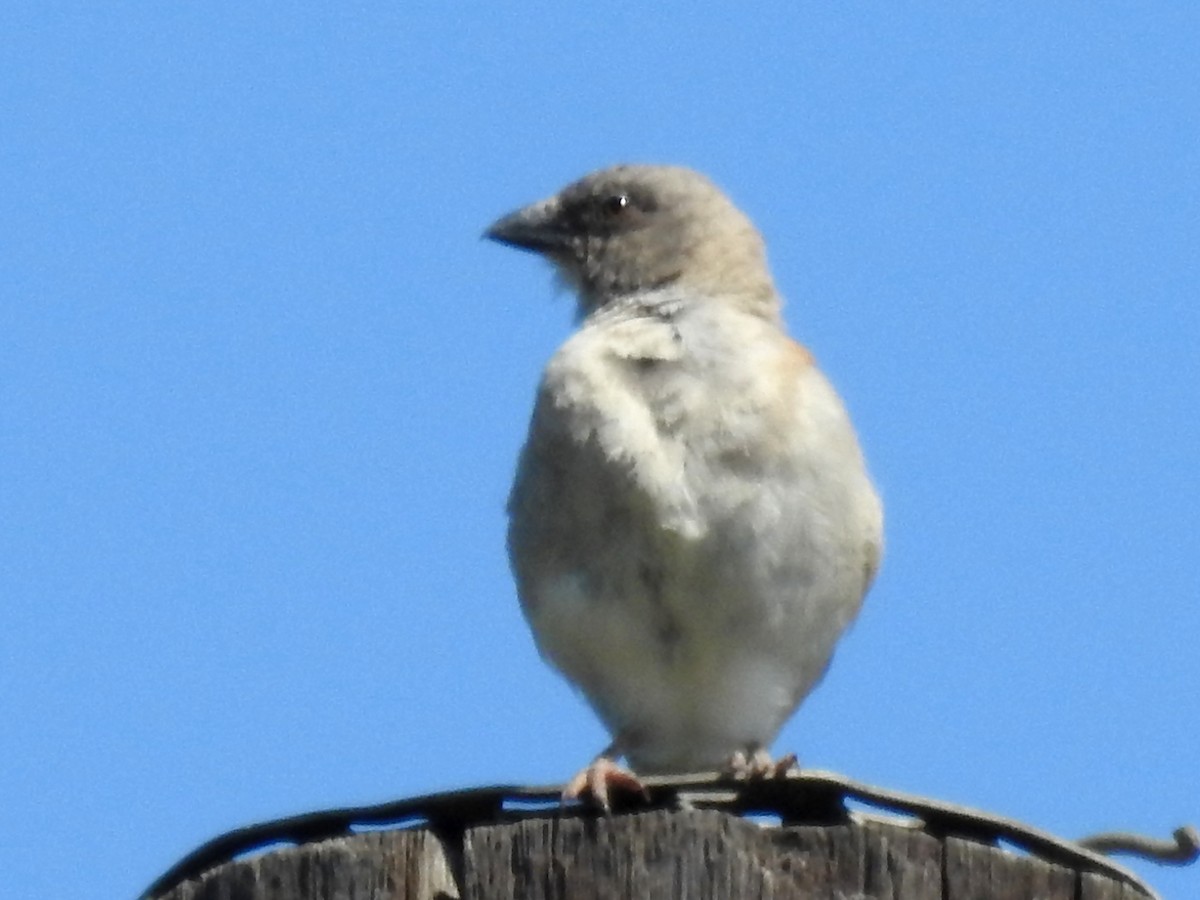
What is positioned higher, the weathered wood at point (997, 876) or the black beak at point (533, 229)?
the black beak at point (533, 229)

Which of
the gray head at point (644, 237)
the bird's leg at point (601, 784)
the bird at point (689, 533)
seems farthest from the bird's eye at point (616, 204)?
the bird's leg at point (601, 784)

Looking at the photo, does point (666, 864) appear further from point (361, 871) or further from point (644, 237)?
point (644, 237)

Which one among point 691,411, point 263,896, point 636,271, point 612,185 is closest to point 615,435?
point 691,411

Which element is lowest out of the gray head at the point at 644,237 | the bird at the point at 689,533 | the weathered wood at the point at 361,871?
the weathered wood at the point at 361,871

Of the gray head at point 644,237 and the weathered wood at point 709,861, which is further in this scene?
the gray head at point 644,237

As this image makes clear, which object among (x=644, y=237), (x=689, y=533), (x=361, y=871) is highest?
(x=644, y=237)

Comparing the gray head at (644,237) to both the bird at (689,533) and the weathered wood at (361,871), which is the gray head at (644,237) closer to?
the bird at (689,533)

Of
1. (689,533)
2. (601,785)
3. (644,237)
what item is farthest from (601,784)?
(644,237)
